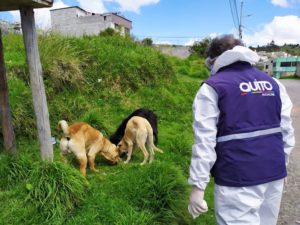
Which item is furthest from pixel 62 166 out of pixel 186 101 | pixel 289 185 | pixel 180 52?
pixel 180 52

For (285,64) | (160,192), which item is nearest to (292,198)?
Result: (160,192)

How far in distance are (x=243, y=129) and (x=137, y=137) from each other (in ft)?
10.2

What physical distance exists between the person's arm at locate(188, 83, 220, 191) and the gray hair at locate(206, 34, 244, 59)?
471 mm

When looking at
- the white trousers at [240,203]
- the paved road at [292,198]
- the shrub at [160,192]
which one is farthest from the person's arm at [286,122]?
the paved road at [292,198]

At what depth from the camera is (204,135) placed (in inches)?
96.7

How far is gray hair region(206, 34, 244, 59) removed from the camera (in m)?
2.79

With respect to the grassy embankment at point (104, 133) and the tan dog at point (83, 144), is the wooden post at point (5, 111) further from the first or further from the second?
the tan dog at point (83, 144)

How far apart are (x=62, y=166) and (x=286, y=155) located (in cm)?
228

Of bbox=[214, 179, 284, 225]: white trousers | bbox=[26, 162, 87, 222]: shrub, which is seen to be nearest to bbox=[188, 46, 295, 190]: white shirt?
bbox=[214, 179, 284, 225]: white trousers

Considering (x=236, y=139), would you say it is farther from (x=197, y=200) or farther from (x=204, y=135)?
(x=197, y=200)

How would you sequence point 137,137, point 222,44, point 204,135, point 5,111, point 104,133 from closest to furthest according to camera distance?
1. point 204,135
2. point 222,44
3. point 5,111
4. point 137,137
5. point 104,133

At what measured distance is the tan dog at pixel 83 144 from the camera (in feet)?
15.0

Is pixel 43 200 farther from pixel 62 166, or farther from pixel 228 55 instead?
pixel 228 55

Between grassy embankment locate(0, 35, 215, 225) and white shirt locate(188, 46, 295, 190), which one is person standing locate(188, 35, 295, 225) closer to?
white shirt locate(188, 46, 295, 190)
